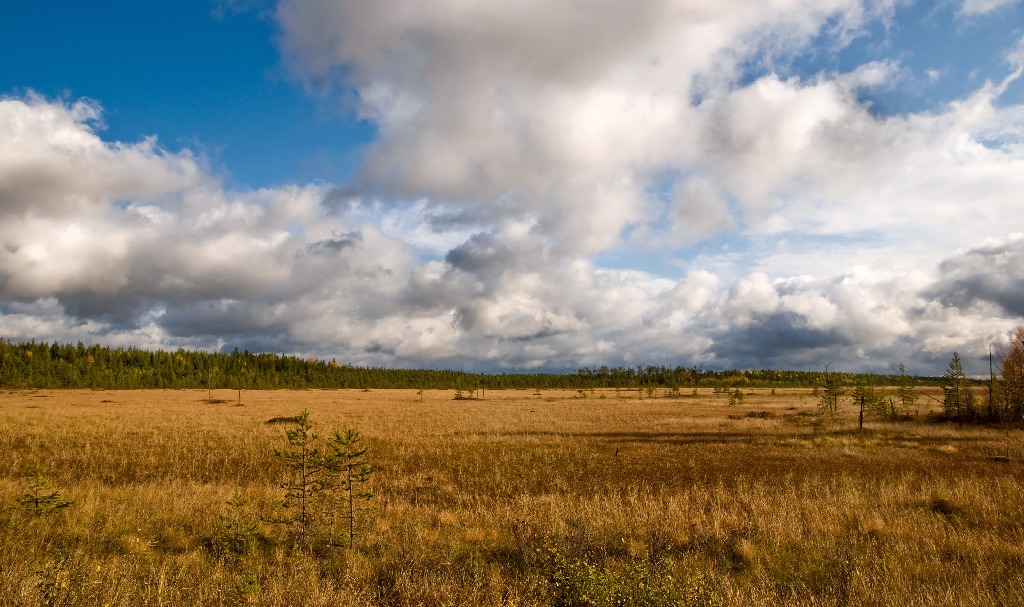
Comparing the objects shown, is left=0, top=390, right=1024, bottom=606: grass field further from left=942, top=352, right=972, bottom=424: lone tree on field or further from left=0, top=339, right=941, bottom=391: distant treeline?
left=0, top=339, right=941, bottom=391: distant treeline

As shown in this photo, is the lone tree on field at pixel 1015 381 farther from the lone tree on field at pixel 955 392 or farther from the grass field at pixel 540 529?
the grass field at pixel 540 529

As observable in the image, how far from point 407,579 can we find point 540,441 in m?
26.0

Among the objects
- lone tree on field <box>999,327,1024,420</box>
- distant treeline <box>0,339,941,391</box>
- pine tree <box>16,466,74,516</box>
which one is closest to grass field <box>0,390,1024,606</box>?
pine tree <box>16,466,74,516</box>

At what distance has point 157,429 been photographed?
3584 cm

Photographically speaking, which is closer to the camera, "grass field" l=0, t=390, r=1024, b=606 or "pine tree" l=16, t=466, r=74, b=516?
"grass field" l=0, t=390, r=1024, b=606

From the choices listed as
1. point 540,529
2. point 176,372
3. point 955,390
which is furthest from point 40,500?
point 176,372

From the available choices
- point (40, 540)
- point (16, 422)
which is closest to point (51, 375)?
point (16, 422)

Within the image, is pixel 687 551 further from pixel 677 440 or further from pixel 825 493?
pixel 677 440

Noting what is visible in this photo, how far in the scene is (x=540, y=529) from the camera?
41.5 feet

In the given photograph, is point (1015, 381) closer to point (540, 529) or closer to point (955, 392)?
point (955, 392)

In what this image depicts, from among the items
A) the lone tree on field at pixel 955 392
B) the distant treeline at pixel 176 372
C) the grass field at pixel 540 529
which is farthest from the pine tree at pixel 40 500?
the distant treeline at pixel 176 372

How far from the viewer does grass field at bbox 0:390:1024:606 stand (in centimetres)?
838

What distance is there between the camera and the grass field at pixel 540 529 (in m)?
8.38

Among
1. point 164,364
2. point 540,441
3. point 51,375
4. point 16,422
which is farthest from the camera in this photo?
point 164,364
